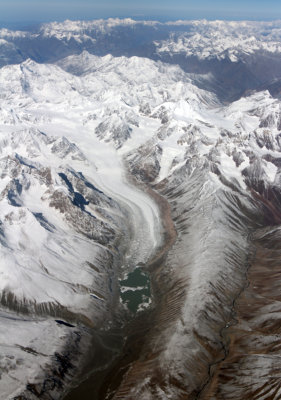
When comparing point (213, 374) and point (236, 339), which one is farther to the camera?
point (236, 339)

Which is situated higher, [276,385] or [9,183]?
[9,183]

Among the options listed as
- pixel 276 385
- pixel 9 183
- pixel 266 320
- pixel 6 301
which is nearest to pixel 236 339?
pixel 266 320

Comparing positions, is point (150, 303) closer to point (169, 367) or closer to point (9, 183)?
point (169, 367)

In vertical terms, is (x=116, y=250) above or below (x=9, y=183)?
below

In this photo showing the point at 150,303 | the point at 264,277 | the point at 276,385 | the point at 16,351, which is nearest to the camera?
the point at 276,385

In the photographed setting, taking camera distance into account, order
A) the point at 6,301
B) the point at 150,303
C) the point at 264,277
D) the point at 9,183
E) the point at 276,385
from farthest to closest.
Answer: the point at 9,183
the point at 264,277
the point at 150,303
the point at 6,301
the point at 276,385

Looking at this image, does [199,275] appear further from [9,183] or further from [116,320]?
[9,183]

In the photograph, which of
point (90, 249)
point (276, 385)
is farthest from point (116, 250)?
point (276, 385)

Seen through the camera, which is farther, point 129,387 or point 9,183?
point 9,183

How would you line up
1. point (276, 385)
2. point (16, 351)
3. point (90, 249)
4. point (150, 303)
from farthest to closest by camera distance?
point (90, 249) < point (150, 303) < point (16, 351) < point (276, 385)
